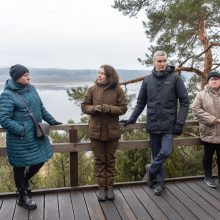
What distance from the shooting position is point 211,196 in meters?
4.13

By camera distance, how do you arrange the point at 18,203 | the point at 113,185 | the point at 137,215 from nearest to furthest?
the point at 137,215 < the point at 18,203 < the point at 113,185

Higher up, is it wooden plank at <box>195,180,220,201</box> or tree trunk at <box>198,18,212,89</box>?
tree trunk at <box>198,18,212,89</box>

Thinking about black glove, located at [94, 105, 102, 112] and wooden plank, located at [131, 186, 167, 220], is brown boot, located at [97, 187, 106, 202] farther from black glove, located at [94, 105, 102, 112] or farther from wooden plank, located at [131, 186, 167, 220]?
black glove, located at [94, 105, 102, 112]

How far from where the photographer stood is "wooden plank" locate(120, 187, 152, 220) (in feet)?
11.8

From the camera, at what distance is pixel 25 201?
383 cm

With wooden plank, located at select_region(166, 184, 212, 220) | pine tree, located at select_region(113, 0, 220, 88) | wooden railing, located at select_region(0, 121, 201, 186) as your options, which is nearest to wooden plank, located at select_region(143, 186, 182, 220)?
wooden plank, located at select_region(166, 184, 212, 220)

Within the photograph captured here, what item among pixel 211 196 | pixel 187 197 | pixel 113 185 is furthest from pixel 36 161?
pixel 211 196

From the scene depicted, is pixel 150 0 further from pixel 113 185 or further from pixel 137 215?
pixel 137 215

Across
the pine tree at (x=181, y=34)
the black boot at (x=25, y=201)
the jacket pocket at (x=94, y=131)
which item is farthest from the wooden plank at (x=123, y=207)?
the pine tree at (x=181, y=34)

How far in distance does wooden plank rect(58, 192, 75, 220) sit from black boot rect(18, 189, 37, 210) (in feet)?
1.00

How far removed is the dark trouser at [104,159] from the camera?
4.07 m

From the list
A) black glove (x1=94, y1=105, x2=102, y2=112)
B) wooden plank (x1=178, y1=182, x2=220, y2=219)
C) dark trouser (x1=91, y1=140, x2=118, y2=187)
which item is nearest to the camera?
wooden plank (x1=178, y1=182, x2=220, y2=219)

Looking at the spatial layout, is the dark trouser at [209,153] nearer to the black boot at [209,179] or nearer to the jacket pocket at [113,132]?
the black boot at [209,179]

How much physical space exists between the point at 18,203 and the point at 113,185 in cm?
118
